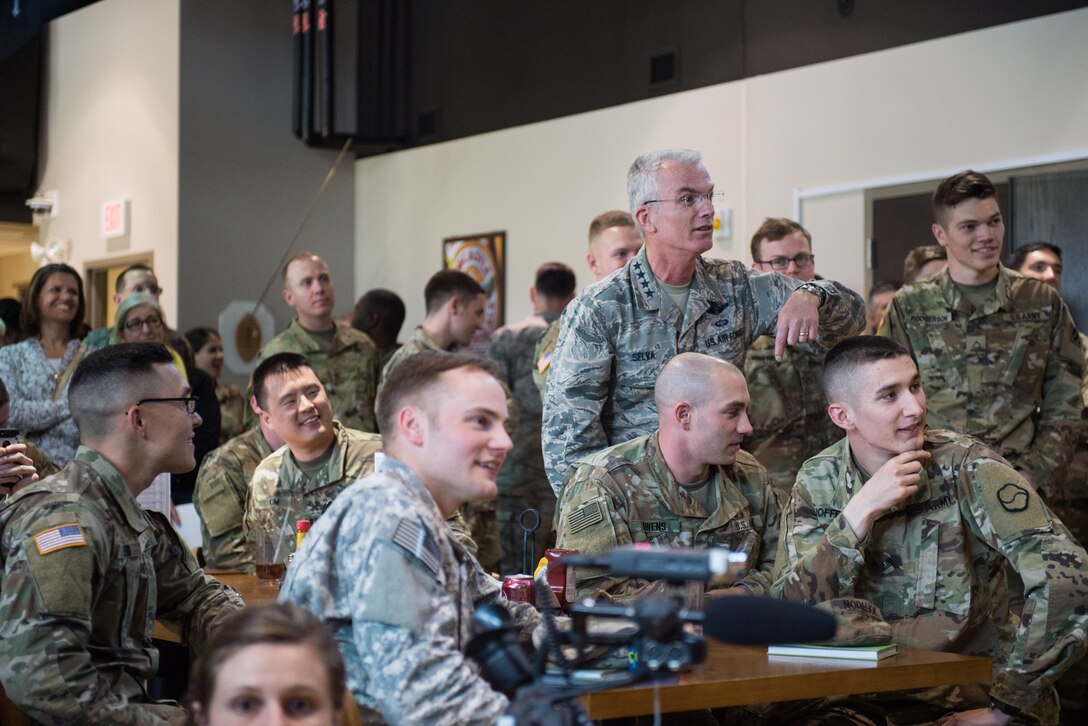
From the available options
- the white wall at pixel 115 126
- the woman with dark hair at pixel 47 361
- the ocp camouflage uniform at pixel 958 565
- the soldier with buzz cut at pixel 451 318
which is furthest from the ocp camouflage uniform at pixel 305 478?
the white wall at pixel 115 126

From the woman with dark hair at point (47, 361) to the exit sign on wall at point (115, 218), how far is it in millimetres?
4452

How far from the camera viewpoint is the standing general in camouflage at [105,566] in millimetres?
2543

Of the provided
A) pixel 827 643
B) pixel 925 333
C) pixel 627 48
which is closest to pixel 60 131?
pixel 627 48

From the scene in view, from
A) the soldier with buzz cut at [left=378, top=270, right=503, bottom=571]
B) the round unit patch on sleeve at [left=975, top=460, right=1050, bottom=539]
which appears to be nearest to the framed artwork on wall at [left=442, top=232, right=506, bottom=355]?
the soldier with buzz cut at [left=378, top=270, right=503, bottom=571]

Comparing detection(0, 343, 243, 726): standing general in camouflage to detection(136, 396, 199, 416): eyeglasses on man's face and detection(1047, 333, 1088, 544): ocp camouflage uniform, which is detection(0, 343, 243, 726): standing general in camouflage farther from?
detection(1047, 333, 1088, 544): ocp camouflage uniform

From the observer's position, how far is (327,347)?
6258mm

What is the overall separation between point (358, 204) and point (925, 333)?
611 centimetres

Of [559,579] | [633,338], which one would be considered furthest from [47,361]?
[559,579]

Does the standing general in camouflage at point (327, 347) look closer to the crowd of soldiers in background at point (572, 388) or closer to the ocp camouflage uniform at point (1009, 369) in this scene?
the crowd of soldiers in background at point (572, 388)

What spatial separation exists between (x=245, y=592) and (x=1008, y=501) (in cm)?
195

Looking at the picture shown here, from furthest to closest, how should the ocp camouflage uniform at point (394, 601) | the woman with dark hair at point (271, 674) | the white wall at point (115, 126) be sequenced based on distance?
the white wall at point (115, 126) < the ocp camouflage uniform at point (394, 601) < the woman with dark hair at point (271, 674)

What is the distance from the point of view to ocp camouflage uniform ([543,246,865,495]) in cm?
374

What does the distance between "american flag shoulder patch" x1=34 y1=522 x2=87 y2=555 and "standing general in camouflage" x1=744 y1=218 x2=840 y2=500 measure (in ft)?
8.84

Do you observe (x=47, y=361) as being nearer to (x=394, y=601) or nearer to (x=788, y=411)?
(x=788, y=411)
